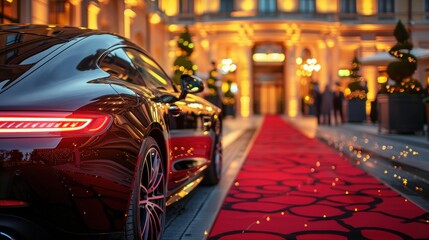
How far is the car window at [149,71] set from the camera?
3.64m

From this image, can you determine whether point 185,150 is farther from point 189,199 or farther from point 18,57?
point 18,57

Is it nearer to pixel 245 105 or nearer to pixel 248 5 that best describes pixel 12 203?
pixel 245 105

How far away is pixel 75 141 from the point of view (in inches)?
81.5

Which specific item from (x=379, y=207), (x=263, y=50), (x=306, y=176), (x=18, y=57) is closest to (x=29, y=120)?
(x=18, y=57)

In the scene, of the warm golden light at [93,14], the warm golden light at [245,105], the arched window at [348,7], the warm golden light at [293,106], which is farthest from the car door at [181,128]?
the arched window at [348,7]

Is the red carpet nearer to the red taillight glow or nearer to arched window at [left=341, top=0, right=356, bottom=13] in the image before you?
the red taillight glow

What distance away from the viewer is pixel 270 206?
14.7 ft

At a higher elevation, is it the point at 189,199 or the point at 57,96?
the point at 57,96

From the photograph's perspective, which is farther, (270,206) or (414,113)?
(414,113)

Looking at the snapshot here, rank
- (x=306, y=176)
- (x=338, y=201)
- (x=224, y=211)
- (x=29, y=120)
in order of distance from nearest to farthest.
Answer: (x=29, y=120) → (x=224, y=211) → (x=338, y=201) → (x=306, y=176)

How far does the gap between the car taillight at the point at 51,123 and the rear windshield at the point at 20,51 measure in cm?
24

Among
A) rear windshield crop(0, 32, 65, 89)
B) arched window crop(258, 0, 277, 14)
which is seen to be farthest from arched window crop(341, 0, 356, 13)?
rear windshield crop(0, 32, 65, 89)

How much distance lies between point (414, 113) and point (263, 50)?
2948 cm

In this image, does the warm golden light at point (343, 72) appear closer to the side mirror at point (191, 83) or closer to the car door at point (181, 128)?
the car door at point (181, 128)
